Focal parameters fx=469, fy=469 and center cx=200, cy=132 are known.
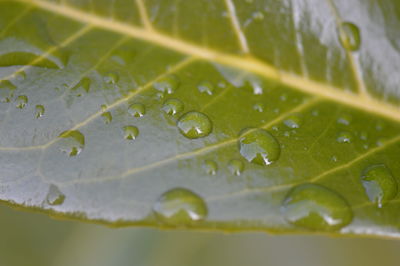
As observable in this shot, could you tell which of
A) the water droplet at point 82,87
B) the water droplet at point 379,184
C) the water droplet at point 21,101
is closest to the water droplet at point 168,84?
the water droplet at point 82,87

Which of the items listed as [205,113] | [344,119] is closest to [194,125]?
[205,113]

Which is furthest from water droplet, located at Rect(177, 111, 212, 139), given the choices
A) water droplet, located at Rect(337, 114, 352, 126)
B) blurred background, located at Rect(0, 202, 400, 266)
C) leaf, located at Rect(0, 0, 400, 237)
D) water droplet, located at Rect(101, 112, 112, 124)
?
blurred background, located at Rect(0, 202, 400, 266)

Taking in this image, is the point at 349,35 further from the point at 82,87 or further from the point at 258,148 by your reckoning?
the point at 82,87

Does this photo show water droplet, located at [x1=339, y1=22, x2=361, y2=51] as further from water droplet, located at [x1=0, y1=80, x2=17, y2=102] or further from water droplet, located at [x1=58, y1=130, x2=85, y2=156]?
water droplet, located at [x1=0, y1=80, x2=17, y2=102]

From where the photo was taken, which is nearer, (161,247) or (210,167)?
(210,167)

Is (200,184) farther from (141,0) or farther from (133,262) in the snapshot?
(133,262)

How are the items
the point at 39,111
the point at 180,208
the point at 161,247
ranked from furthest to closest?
the point at 161,247, the point at 39,111, the point at 180,208
